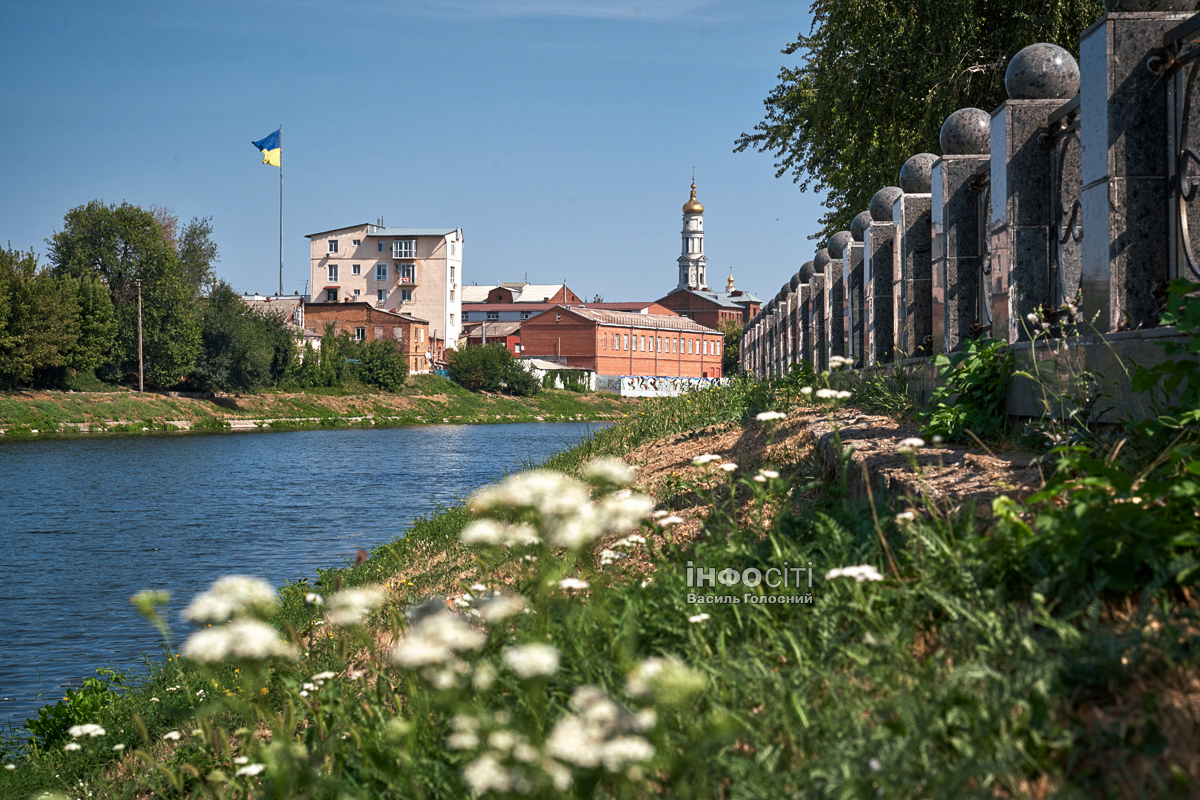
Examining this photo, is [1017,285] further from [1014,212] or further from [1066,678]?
[1066,678]

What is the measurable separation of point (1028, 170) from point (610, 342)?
90.1 meters

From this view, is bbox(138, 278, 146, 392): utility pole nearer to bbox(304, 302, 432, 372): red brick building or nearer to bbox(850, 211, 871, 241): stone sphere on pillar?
bbox(304, 302, 432, 372): red brick building

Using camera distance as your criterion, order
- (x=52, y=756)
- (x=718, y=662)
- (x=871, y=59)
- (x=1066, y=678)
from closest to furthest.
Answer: (x=1066, y=678) < (x=718, y=662) < (x=52, y=756) < (x=871, y=59)

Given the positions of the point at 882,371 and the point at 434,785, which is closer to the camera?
the point at 434,785

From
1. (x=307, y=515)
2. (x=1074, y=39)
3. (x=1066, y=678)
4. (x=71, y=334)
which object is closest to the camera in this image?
(x=1066, y=678)

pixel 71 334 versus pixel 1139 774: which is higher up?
pixel 71 334

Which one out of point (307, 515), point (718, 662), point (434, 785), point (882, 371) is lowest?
point (307, 515)

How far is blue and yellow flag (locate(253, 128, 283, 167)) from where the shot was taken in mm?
77812

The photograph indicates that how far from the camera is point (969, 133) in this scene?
7566 millimetres

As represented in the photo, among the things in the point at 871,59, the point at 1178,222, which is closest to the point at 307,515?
the point at 871,59

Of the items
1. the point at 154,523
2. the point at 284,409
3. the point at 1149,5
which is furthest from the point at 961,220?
the point at 284,409

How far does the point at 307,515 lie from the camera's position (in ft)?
59.7

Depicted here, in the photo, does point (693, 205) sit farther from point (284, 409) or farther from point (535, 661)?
point (535, 661)

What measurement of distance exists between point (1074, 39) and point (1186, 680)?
539 inches
